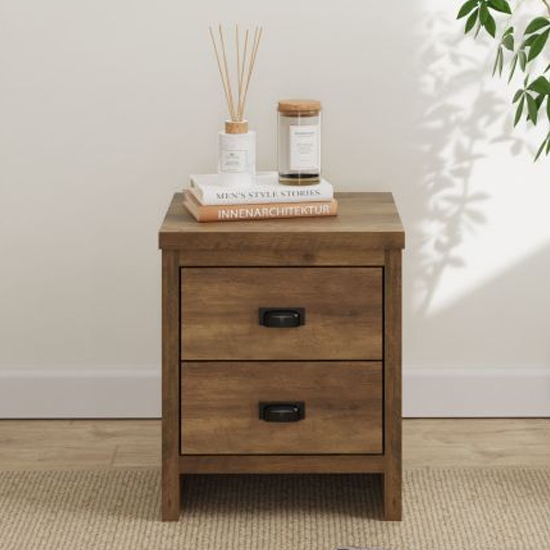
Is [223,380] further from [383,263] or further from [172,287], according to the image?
[383,263]

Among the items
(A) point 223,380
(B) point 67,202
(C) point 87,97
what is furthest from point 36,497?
(C) point 87,97

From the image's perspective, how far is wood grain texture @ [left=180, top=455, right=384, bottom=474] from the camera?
2336 millimetres

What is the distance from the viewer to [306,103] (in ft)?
7.87

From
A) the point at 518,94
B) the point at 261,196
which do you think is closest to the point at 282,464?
the point at 261,196

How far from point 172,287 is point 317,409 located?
1.14 feet

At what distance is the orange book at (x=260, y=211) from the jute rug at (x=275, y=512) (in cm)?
55

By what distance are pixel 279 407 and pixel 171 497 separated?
10.3 inches

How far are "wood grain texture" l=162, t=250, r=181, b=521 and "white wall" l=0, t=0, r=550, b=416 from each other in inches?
20.5

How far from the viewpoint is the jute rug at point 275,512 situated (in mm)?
2270

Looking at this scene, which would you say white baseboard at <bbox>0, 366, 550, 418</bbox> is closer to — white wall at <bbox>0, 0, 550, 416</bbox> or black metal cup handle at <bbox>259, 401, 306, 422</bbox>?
white wall at <bbox>0, 0, 550, 416</bbox>

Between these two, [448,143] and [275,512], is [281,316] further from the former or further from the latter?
[448,143]

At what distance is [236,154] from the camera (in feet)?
7.83

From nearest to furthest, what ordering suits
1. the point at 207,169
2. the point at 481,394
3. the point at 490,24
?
the point at 490,24 < the point at 207,169 < the point at 481,394

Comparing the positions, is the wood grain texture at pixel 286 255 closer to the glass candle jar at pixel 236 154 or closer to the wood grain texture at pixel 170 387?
the wood grain texture at pixel 170 387
